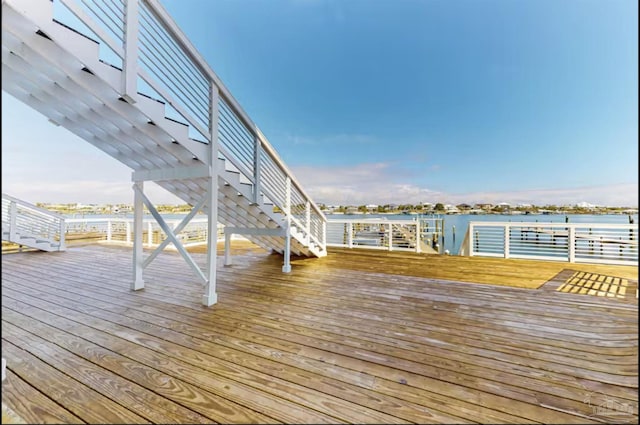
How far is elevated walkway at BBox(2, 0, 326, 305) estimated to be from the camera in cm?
207

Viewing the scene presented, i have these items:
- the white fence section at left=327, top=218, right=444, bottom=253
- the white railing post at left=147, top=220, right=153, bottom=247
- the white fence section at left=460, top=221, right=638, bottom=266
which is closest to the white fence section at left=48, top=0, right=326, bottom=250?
the white fence section at left=327, top=218, right=444, bottom=253

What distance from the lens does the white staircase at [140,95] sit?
6.73ft

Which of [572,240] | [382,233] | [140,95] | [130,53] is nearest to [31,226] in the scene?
[140,95]

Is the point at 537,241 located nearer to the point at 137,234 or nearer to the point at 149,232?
the point at 137,234

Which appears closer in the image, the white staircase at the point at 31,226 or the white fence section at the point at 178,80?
the white fence section at the point at 178,80

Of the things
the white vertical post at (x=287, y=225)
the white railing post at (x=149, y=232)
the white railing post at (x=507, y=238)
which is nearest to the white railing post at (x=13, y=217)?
the white railing post at (x=149, y=232)

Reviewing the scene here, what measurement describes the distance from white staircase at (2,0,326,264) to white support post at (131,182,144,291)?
174mm

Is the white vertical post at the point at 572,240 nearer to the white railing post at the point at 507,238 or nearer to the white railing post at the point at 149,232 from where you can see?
the white railing post at the point at 507,238

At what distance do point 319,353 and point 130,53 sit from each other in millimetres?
2827

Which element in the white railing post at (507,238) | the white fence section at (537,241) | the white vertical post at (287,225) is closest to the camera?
the white vertical post at (287,225)

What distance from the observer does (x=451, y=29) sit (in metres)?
6.87

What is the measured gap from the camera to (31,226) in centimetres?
642

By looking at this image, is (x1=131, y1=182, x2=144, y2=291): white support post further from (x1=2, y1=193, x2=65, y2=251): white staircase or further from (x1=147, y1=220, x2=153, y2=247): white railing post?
(x1=2, y1=193, x2=65, y2=251): white staircase

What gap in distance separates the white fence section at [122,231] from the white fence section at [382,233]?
11.8 feet
